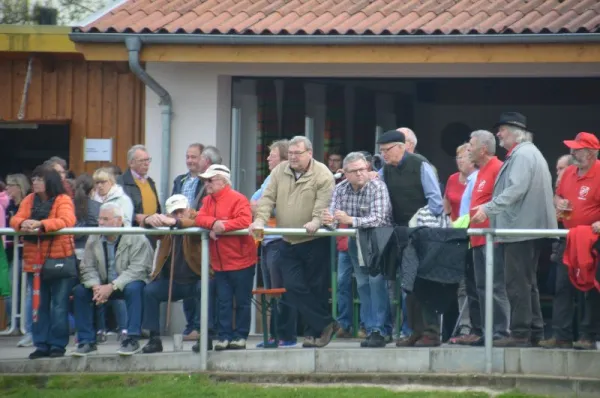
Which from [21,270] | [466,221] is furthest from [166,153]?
[466,221]

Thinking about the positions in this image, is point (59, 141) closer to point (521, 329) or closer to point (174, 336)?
point (174, 336)

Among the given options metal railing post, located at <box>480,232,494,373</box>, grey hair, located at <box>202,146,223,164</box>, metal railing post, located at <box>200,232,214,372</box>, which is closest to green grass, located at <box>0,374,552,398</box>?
metal railing post, located at <box>200,232,214,372</box>

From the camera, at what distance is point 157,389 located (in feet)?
36.4

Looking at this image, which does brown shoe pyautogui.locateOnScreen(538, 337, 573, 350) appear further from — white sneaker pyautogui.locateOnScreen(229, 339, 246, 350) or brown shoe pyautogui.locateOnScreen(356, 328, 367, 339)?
white sneaker pyautogui.locateOnScreen(229, 339, 246, 350)

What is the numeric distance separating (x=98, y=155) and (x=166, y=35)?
7.33 ft

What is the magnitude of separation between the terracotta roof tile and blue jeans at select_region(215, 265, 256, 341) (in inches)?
137

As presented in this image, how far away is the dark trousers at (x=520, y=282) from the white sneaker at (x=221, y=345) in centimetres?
233

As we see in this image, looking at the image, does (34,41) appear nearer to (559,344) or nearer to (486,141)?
(486,141)

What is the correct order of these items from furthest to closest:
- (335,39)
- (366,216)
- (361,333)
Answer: (335,39) → (361,333) → (366,216)

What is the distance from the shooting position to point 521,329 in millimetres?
11258

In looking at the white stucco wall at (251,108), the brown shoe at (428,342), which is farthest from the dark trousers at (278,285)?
the white stucco wall at (251,108)

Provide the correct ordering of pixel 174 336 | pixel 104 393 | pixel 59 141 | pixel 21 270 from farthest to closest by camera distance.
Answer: pixel 59 141
pixel 21 270
pixel 174 336
pixel 104 393

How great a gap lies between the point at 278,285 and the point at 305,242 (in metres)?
0.66

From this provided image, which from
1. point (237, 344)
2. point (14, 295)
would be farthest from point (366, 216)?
point (14, 295)
